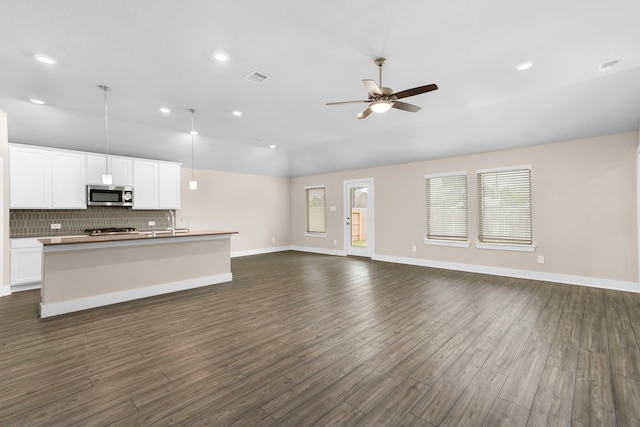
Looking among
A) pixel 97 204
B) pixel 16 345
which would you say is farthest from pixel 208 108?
pixel 16 345

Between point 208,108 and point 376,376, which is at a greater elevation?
point 208,108

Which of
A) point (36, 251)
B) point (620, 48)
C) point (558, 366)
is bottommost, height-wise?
point (558, 366)

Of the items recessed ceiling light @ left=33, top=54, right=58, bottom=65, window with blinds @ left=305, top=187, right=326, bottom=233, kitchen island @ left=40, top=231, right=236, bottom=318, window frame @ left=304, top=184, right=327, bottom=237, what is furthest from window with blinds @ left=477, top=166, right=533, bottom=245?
recessed ceiling light @ left=33, top=54, right=58, bottom=65

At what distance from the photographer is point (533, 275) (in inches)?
219

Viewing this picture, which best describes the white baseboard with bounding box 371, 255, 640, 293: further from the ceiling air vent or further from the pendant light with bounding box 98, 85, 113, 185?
the pendant light with bounding box 98, 85, 113, 185

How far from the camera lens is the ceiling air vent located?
364 cm

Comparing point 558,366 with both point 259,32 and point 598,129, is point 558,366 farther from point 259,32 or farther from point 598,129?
point 598,129

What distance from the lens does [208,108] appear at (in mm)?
4844

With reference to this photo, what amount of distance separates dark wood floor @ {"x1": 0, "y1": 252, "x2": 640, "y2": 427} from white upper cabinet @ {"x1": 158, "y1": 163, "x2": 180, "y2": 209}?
112 inches

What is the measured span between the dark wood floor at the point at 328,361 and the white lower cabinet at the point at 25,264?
0.61 metres

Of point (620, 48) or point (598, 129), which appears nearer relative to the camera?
point (620, 48)

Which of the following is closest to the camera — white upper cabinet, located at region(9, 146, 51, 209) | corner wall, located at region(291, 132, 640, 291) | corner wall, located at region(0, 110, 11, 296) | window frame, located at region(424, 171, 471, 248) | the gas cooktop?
corner wall, located at region(0, 110, 11, 296)

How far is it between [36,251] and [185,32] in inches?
191

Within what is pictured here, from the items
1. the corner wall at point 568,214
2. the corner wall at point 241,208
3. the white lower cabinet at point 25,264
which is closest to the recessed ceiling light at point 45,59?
the white lower cabinet at point 25,264
